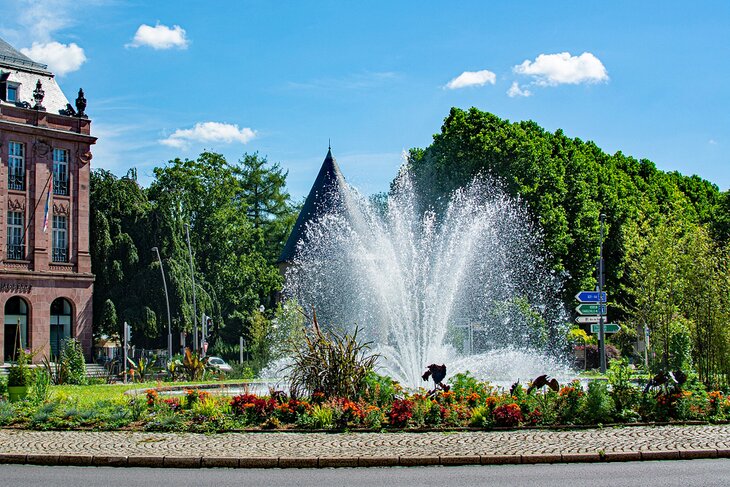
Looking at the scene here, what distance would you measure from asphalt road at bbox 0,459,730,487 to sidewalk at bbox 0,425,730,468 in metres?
0.22

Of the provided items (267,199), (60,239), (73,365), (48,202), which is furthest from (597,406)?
(267,199)

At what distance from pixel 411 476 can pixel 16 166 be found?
40.9m

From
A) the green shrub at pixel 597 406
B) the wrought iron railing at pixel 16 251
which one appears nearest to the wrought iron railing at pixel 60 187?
the wrought iron railing at pixel 16 251

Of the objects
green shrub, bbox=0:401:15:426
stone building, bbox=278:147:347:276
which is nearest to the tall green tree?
stone building, bbox=278:147:347:276

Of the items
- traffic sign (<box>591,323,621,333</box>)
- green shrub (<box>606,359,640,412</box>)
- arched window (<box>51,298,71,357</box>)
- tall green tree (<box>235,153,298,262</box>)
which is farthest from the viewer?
tall green tree (<box>235,153,298,262</box>)

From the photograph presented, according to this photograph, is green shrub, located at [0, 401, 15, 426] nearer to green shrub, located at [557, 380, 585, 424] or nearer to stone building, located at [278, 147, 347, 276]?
green shrub, located at [557, 380, 585, 424]

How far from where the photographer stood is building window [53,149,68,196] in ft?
157

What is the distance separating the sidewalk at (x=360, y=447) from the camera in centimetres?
1188

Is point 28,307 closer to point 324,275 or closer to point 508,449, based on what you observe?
point 324,275

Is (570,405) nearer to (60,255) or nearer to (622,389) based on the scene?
(622,389)

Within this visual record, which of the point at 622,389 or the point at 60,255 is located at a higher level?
the point at 60,255

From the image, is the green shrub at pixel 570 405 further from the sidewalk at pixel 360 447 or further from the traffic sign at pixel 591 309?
the traffic sign at pixel 591 309

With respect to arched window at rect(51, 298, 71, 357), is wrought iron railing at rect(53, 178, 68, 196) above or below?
above

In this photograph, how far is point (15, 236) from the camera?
46312mm
